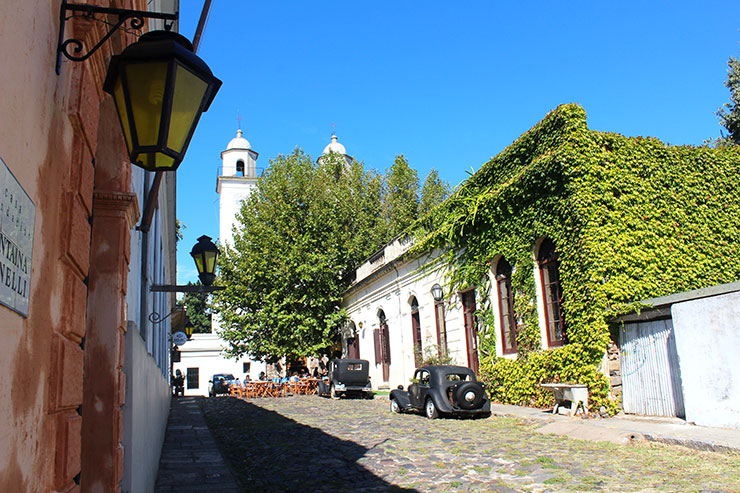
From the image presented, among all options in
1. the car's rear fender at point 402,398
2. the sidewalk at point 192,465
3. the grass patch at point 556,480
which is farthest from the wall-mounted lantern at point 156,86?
the car's rear fender at point 402,398

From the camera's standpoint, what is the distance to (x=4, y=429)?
2.00 m

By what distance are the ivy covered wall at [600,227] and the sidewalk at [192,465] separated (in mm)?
7974

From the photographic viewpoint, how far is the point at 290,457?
30.2 ft

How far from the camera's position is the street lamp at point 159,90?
9.16 ft

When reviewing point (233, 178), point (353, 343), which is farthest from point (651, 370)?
point (233, 178)

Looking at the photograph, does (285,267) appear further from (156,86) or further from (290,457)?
(156,86)

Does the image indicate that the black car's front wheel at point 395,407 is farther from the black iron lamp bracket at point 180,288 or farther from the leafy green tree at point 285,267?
the leafy green tree at point 285,267

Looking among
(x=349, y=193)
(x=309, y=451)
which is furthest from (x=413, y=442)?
(x=349, y=193)

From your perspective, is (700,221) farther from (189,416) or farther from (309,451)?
(189,416)

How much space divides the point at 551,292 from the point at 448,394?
3.67 metres

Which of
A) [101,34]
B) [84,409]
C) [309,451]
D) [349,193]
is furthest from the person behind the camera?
[349,193]

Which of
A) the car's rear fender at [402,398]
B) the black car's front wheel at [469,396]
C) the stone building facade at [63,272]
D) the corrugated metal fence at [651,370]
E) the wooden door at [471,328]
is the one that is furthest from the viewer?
the wooden door at [471,328]

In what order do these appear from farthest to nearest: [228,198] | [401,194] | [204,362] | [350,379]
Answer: [228,198] → [204,362] → [401,194] → [350,379]

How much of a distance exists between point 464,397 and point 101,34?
37.6 ft
